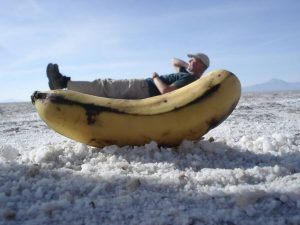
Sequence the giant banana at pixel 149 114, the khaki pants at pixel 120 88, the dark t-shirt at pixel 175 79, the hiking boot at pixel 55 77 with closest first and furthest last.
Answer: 1. the giant banana at pixel 149 114
2. the hiking boot at pixel 55 77
3. the dark t-shirt at pixel 175 79
4. the khaki pants at pixel 120 88

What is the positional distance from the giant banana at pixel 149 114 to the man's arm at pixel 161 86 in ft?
1.91

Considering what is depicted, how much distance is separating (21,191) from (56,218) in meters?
0.70

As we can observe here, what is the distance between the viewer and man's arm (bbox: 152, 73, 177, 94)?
5562mm

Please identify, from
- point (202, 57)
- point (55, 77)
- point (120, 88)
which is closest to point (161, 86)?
point (120, 88)

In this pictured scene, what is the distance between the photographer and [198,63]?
233 inches

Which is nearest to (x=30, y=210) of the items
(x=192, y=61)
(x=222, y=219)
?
(x=222, y=219)

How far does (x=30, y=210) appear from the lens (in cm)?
312

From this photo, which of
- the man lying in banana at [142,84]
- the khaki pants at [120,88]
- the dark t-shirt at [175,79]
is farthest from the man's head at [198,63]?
the khaki pants at [120,88]

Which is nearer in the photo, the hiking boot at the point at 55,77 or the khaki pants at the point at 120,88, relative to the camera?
the hiking boot at the point at 55,77

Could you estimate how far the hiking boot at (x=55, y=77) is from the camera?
5516 millimetres

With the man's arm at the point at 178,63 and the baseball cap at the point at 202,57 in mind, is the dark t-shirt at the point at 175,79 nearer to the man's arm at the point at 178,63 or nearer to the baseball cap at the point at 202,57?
the man's arm at the point at 178,63

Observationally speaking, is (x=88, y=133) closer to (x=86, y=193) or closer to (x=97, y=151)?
(x=97, y=151)

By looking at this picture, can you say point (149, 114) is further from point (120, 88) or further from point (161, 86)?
point (120, 88)

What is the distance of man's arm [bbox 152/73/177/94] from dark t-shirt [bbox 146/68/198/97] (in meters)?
0.09
